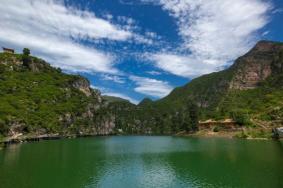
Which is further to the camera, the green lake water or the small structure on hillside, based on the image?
the small structure on hillside

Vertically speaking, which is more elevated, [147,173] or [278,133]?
[278,133]

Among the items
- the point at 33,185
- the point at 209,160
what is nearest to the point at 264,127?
the point at 209,160

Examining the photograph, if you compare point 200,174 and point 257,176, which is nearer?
point 257,176

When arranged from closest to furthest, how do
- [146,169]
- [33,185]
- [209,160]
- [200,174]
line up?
[33,185]
[200,174]
[146,169]
[209,160]

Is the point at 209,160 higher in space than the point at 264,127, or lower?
lower

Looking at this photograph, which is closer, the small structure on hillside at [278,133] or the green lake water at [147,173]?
the green lake water at [147,173]

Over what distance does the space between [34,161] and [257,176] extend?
2425 inches

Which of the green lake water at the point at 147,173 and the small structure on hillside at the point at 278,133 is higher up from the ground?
the small structure on hillside at the point at 278,133

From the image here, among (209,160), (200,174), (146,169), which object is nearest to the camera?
(200,174)

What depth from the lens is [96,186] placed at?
59438mm

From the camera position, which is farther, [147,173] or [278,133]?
[278,133]

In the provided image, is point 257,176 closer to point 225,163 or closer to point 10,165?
point 225,163

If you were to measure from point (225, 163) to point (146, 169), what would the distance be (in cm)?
2352

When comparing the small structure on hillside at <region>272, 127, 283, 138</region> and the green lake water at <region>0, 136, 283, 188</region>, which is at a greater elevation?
the small structure on hillside at <region>272, 127, 283, 138</region>
